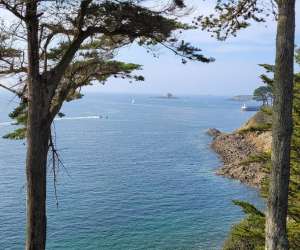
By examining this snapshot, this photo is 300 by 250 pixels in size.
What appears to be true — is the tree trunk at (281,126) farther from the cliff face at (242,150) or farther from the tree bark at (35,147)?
the cliff face at (242,150)

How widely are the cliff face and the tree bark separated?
121 feet

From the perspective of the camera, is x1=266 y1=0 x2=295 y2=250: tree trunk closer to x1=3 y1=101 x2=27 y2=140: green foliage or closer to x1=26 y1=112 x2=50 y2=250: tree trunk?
x1=26 y1=112 x2=50 y2=250: tree trunk

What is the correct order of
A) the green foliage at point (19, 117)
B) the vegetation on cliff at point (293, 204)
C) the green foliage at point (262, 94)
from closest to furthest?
the green foliage at point (19, 117), the vegetation on cliff at point (293, 204), the green foliage at point (262, 94)

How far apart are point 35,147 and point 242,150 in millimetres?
64199

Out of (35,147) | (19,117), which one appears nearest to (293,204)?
(19,117)

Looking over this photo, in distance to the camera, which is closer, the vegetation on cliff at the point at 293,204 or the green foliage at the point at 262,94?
the vegetation on cliff at the point at 293,204

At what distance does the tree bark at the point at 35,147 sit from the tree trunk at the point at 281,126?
423cm

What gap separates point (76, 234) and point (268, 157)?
18.7 m

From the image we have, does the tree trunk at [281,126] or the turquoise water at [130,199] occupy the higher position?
the tree trunk at [281,126]

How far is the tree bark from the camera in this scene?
27.8ft

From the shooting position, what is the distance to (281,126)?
6.59 m

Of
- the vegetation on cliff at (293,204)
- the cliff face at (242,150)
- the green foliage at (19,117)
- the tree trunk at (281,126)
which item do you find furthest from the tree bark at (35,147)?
the cliff face at (242,150)

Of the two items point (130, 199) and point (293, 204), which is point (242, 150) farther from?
point (293, 204)

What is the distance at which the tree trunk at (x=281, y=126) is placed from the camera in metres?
6.48
